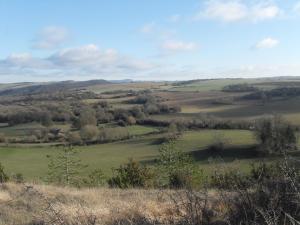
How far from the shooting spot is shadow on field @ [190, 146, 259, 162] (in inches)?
2335

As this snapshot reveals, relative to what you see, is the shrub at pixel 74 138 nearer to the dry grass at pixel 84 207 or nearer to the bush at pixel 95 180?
the bush at pixel 95 180

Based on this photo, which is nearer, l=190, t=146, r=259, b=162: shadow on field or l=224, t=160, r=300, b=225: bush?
l=224, t=160, r=300, b=225: bush

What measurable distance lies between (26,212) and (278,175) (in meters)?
5.06

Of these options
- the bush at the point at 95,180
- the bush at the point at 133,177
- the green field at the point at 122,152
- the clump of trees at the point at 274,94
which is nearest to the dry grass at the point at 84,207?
the bush at the point at 133,177

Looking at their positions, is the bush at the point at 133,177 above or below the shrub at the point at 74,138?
above

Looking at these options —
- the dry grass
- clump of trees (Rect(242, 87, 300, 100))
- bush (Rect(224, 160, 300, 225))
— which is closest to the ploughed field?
clump of trees (Rect(242, 87, 300, 100))

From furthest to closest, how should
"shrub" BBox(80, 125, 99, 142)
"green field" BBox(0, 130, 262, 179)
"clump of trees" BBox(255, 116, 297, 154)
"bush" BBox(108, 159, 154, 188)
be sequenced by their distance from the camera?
"shrub" BBox(80, 125, 99, 142), "green field" BBox(0, 130, 262, 179), "clump of trees" BBox(255, 116, 297, 154), "bush" BBox(108, 159, 154, 188)

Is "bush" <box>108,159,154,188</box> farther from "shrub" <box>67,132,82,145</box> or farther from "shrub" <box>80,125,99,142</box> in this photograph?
"shrub" <box>80,125,99,142</box>

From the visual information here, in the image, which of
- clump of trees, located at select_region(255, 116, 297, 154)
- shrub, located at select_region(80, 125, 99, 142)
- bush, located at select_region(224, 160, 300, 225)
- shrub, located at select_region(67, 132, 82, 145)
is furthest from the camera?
shrub, located at select_region(80, 125, 99, 142)

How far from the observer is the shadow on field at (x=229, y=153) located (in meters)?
59.3

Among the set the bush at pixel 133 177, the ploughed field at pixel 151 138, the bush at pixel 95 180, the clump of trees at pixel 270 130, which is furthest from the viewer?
the ploughed field at pixel 151 138

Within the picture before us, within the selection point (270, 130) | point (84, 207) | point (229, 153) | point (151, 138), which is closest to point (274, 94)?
point (151, 138)

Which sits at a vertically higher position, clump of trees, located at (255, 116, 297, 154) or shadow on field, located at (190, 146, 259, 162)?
clump of trees, located at (255, 116, 297, 154)

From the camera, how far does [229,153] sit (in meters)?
61.9
